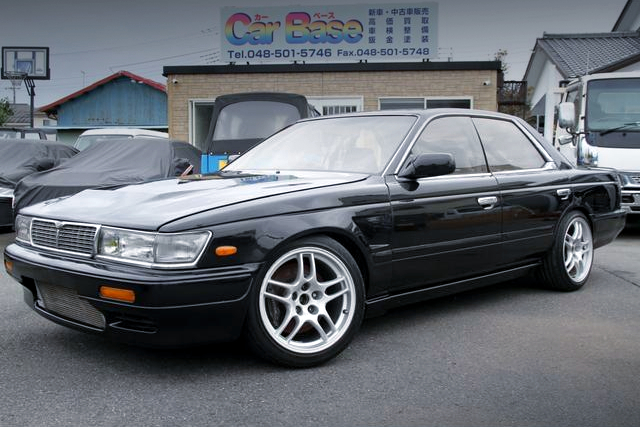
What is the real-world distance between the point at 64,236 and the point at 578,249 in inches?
163

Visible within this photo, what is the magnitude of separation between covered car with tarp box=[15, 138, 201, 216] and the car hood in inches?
115

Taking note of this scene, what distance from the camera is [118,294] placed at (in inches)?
119

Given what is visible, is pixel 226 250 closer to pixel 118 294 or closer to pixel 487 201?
pixel 118 294

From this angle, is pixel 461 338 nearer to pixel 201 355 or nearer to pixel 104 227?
pixel 201 355

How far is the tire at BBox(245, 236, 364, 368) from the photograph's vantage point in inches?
128

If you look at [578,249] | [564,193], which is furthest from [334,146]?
[578,249]

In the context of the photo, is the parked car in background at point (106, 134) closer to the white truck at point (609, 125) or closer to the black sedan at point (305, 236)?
the white truck at point (609, 125)

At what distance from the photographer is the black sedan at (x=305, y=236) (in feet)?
10.1

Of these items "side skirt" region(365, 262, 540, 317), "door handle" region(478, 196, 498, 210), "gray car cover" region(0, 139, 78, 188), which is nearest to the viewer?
"side skirt" region(365, 262, 540, 317)

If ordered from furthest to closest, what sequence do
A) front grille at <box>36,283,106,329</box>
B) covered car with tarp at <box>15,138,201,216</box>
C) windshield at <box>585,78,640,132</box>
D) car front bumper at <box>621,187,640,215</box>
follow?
windshield at <box>585,78,640,132</box> < car front bumper at <box>621,187,640,215</box> < covered car with tarp at <box>15,138,201,216</box> < front grille at <box>36,283,106,329</box>

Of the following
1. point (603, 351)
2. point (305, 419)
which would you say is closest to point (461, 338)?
point (603, 351)

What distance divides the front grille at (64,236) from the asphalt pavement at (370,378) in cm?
65

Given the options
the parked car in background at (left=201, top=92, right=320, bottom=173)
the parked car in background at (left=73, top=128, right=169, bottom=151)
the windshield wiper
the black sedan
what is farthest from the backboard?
the black sedan

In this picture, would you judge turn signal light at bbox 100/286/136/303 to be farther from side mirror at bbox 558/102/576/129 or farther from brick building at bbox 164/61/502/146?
brick building at bbox 164/61/502/146
